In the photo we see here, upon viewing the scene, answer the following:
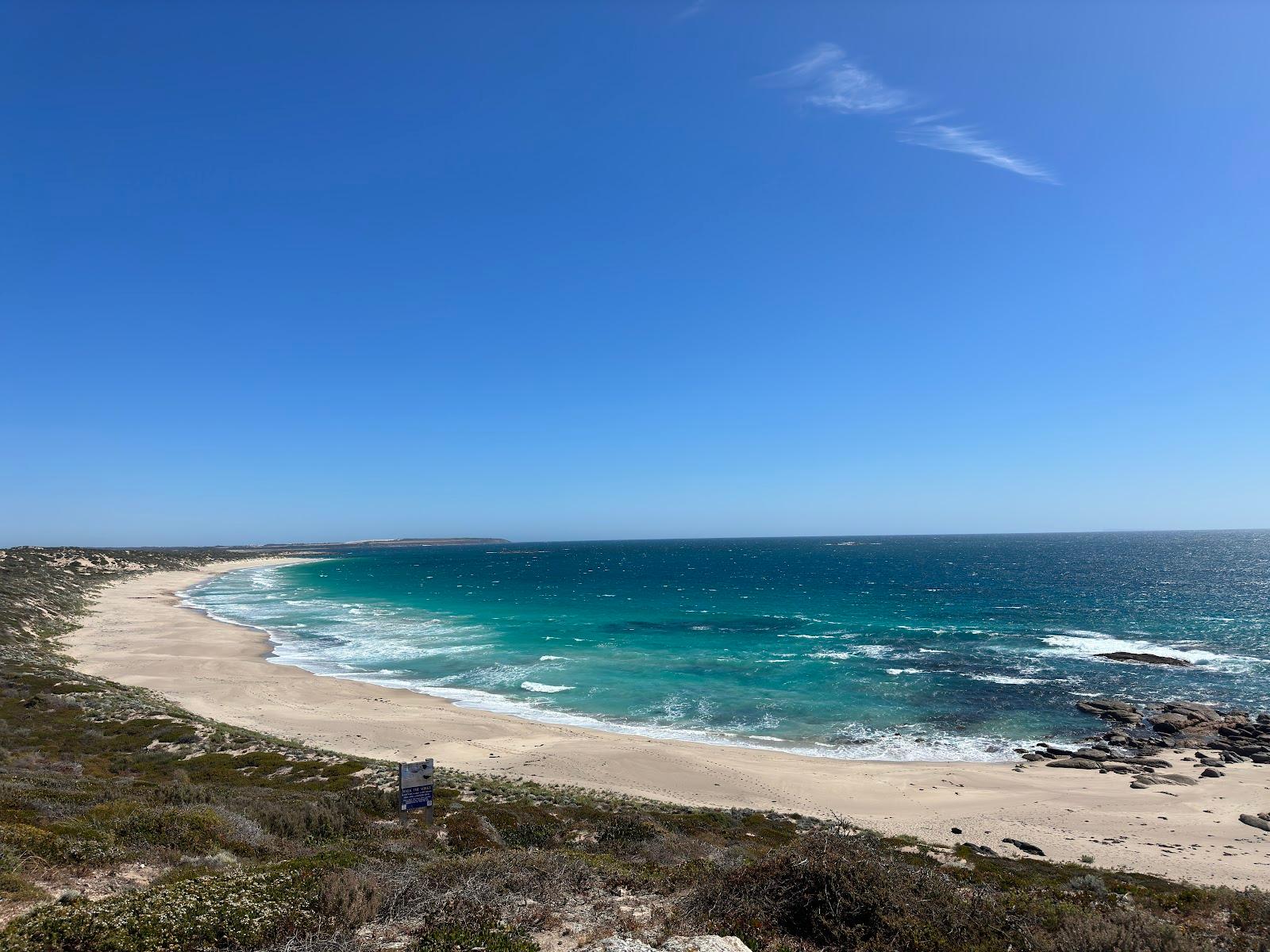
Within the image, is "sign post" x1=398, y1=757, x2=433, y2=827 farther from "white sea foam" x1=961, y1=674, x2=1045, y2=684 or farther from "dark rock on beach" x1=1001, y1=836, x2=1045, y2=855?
"white sea foam" x1=961, y1=674, x2=1045, y2=684

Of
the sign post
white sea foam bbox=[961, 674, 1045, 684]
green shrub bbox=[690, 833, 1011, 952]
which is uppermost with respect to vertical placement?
green shrub bbox=[690, 833, 1011, 952]

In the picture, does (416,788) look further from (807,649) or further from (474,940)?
(807,649)

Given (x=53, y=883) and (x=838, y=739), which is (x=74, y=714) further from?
(x=838, y=739)

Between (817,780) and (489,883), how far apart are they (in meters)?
17.8

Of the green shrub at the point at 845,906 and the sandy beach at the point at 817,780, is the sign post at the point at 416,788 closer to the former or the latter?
the green shrub at the point at 845,906

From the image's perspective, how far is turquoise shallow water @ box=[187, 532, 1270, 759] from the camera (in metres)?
31.0

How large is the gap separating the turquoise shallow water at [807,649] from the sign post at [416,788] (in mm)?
16964

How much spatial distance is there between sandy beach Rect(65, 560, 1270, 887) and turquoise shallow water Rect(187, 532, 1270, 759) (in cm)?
272

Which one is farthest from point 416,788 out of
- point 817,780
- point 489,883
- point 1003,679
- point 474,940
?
point 1003,679

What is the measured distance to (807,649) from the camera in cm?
4684

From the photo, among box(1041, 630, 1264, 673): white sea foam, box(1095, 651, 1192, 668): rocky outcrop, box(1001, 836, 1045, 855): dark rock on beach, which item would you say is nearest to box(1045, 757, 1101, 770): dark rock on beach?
box(1001, 836, 1045, 855): dark rock on beach

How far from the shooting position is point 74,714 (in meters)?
23.8

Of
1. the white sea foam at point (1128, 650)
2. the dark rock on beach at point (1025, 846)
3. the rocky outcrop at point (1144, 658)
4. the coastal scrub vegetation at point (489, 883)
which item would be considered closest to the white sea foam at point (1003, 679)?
the white sea foam at point (1128, 650)

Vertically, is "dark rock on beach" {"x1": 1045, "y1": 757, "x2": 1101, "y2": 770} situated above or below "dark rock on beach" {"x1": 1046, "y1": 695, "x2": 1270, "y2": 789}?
above
